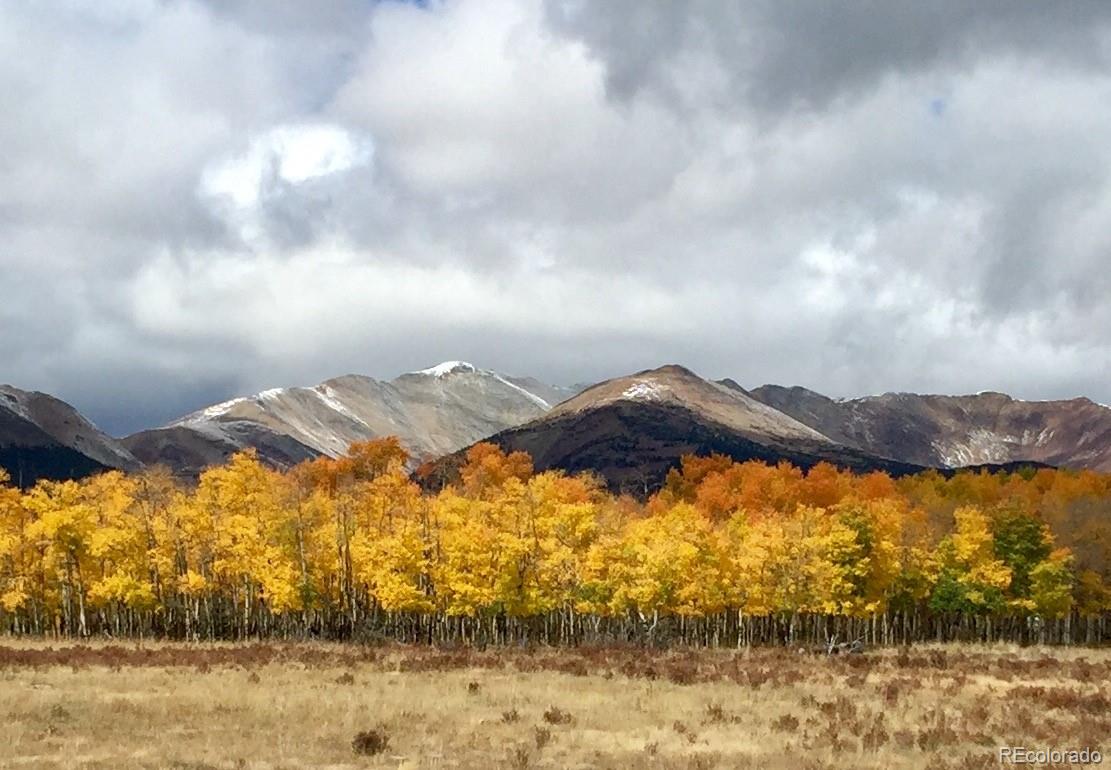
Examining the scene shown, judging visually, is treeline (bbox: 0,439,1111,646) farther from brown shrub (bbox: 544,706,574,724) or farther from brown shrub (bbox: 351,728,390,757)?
brown shrub (bbox: 351,728,390,757)

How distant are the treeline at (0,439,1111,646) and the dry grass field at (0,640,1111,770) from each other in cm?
1998

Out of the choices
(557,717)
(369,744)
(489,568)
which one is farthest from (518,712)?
(489,568)

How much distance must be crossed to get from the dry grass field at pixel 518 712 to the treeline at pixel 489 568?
1998 centimetres

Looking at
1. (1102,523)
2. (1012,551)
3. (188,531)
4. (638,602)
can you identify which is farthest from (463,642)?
(1102,523)

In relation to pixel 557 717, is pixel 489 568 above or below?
above

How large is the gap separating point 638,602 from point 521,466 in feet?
364

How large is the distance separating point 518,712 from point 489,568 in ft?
133

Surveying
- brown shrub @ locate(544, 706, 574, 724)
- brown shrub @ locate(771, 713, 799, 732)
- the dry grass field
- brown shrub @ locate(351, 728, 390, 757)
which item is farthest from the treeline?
brown shrub @ locate(351, 728, 390, 757)

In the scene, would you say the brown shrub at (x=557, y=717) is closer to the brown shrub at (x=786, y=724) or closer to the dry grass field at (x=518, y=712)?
the dry grass field at (x=518, y=712)

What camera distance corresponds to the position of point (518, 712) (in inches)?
1363

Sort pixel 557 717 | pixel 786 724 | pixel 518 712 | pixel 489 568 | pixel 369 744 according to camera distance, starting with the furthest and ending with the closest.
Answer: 1. pixel 489 568
2. pixel 518 712
3. pixel 557 717
4. pixel 786 724
5. pixel 369 744

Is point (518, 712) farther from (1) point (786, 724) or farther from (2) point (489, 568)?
(2) point (489, 568)

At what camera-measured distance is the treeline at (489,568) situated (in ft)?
249

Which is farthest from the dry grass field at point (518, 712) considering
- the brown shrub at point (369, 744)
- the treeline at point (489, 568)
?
the treeline at point (489, 568)
